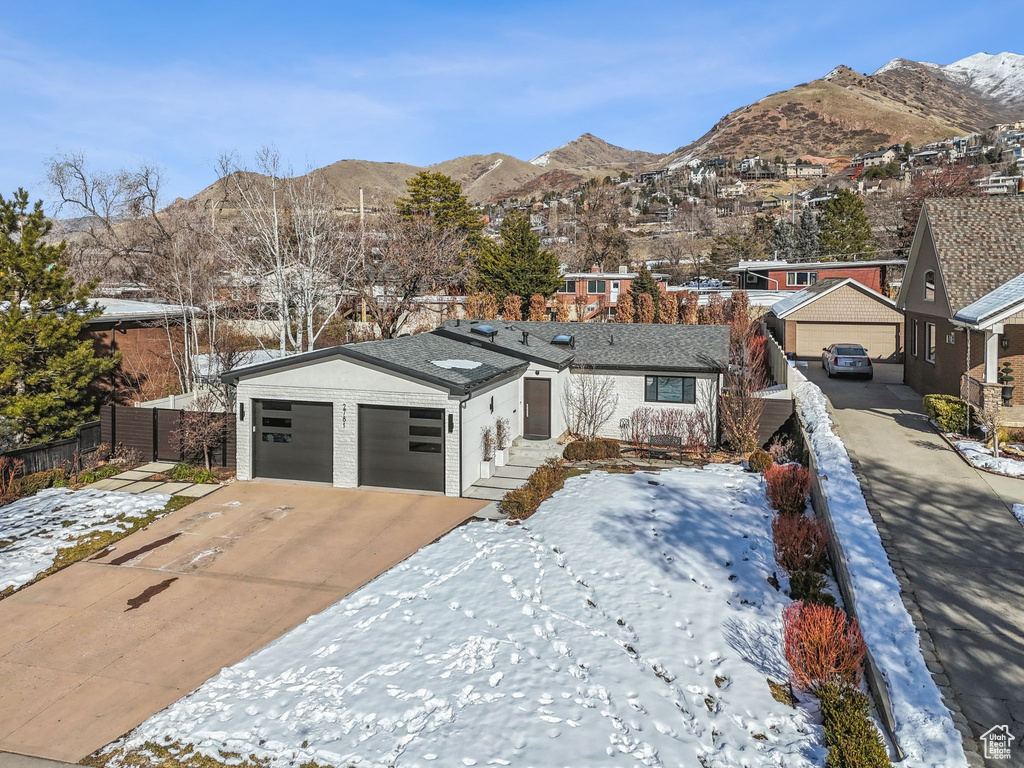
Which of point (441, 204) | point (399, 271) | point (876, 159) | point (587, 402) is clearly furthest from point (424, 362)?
point (876, 159)

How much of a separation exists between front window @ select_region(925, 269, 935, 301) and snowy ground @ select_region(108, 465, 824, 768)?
1287 cm

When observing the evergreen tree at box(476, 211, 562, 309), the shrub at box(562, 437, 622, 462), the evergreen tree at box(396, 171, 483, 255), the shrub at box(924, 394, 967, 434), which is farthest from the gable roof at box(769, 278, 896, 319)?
the evergreen tree at box(396, 171, 483, 255)

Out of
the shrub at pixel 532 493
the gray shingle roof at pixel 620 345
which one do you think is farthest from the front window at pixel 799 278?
the shrub at pixel 532 493

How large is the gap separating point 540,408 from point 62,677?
46.2ft

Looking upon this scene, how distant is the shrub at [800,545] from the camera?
11352 mm

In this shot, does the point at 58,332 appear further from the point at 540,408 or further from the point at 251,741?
the point at 251,741

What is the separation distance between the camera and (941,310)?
19062 millimetres

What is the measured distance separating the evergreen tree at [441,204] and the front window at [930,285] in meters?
33.9

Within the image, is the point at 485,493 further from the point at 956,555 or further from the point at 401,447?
the point at 956,555

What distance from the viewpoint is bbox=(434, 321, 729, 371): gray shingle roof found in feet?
66.6

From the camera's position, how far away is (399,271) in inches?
1385

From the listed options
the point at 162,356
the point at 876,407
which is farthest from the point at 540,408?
the point at 162,356

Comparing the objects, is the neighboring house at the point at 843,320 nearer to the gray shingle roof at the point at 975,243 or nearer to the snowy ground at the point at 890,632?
the gray shingle roof at the point at 975,243

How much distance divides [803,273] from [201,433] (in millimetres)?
42600
